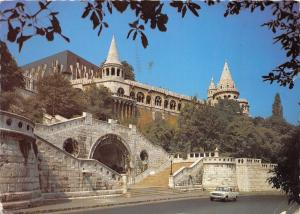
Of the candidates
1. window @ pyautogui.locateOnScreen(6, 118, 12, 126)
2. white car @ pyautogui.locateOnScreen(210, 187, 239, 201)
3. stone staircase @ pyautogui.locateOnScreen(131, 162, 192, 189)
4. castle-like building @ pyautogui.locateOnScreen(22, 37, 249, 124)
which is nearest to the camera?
window @ pyautogui.locateOnScreen(6, 118, 12, 126)

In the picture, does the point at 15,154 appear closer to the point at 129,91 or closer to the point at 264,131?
the point at 264,131

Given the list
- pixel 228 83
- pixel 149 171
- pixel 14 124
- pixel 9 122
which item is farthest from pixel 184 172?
pixel 9 122

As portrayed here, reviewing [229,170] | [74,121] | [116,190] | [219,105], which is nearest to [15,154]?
[116,190]

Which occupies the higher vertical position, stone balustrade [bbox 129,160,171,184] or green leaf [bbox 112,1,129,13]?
green leaf [bbox 112,1,129,13]

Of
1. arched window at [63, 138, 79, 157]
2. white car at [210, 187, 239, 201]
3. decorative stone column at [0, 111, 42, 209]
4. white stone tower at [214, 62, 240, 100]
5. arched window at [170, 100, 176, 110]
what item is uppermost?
arched window at [170, 100, 176, 110]

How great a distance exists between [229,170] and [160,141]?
8.45m

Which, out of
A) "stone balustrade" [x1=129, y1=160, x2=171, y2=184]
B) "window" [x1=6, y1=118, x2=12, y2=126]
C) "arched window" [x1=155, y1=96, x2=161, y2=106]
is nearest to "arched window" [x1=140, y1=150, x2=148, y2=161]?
"stone balustrade" [x1=129, y1=160, x2=171, y2=184]

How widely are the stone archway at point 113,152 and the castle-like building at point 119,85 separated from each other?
12.8 m

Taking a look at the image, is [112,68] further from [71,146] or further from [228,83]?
[228,83]

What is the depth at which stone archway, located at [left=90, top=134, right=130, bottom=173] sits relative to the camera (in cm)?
3272

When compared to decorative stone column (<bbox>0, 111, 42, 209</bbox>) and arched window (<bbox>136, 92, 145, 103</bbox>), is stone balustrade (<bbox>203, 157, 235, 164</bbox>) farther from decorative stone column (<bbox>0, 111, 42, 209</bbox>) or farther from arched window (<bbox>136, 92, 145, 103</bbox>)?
arched window (<bbox>136, 92, 145, 103</bbox>)

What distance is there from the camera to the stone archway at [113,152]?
32.7 metres

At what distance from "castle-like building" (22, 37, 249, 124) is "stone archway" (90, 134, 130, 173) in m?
12.8

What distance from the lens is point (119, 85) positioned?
53719mm
